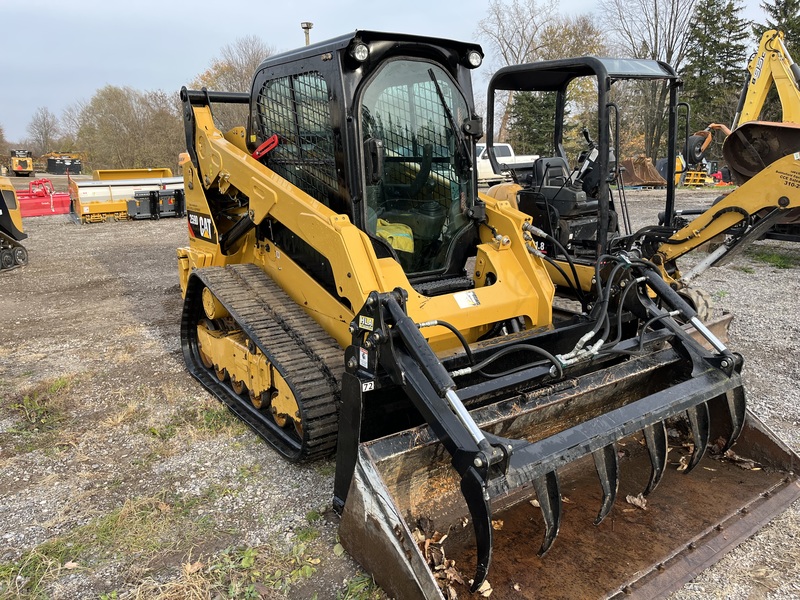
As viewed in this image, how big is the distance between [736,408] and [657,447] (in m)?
0.58

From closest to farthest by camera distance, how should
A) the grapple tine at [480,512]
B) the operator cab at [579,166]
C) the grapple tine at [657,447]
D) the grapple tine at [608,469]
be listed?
the grapple tine at [480,512] < the grapple tine at [608,469] < the grapple tine at [657,447] < the operator cab at [579,166]

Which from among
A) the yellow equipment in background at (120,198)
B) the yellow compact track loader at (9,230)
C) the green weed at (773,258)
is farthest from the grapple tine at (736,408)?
the yellow equipment in background at (120,198)

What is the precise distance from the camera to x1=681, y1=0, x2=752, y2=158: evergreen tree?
1220 inches

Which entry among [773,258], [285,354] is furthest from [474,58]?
[773,258]

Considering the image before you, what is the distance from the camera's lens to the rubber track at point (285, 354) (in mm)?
3322

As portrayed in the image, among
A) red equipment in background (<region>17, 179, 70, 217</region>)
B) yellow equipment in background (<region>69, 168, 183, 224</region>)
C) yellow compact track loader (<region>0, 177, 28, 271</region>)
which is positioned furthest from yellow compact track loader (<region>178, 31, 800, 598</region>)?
red equipment in background (<region>17, 179, 70, 217</region>)

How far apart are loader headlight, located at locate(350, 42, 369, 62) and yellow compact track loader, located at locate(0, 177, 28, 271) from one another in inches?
352

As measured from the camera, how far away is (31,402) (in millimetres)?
4602

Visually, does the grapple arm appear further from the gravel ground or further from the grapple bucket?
the gravel ground

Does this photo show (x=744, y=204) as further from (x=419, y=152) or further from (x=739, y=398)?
(x=419, y=152)

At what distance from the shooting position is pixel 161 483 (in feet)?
11.4

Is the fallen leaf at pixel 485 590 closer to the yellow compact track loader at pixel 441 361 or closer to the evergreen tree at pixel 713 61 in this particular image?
the yellow compact track loader at pixel 441 361

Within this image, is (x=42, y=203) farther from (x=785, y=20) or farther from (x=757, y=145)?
(x=785, y=20)

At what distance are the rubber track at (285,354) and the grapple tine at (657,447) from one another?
→ 1.67 metres
